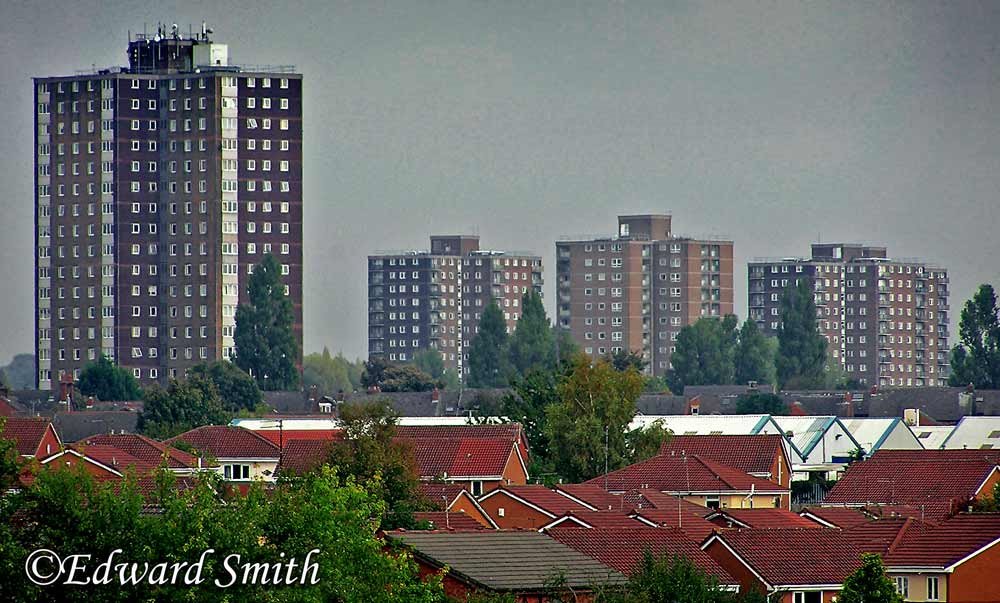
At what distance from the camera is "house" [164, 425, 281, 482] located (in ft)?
263

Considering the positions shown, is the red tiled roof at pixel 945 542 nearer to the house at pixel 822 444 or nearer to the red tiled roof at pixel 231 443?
the red tiled roof at pixel 231 443

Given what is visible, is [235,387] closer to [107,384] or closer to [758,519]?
[107,384]

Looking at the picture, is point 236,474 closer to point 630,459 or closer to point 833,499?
point 630,459

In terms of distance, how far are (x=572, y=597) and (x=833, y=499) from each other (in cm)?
3203

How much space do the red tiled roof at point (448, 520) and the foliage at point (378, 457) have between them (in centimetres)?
136

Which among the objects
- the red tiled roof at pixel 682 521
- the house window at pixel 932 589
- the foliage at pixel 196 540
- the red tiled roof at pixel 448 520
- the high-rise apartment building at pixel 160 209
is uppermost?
the high-rise apartment building at pixel 160 209

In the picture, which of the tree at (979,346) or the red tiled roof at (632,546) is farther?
the tree at (979,346)

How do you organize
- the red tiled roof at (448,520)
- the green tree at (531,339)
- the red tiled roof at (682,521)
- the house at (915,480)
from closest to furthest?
1. the red tiled roof at (448,520)
2. the red tiled roof at (682,521)
3. the house at (915,480)
4. the green tree at (531,339)

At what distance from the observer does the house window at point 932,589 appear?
4481 centimetres

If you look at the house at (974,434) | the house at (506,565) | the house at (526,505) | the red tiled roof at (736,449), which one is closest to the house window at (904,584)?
the house at (506,565)

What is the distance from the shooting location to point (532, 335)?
516 ft

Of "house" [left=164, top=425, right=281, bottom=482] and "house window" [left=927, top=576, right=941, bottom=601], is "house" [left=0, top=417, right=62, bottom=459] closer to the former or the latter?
"house" [left=164, top=425, right=281, bottom=482]

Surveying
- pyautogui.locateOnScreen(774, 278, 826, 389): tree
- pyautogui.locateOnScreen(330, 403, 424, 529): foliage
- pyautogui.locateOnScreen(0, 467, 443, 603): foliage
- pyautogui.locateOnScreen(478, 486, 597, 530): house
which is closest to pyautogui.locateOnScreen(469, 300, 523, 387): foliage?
pyautogui.locateOnScreen(774, 278, 826, 389): tree

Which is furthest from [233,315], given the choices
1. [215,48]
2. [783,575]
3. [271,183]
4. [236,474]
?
[783,575]
